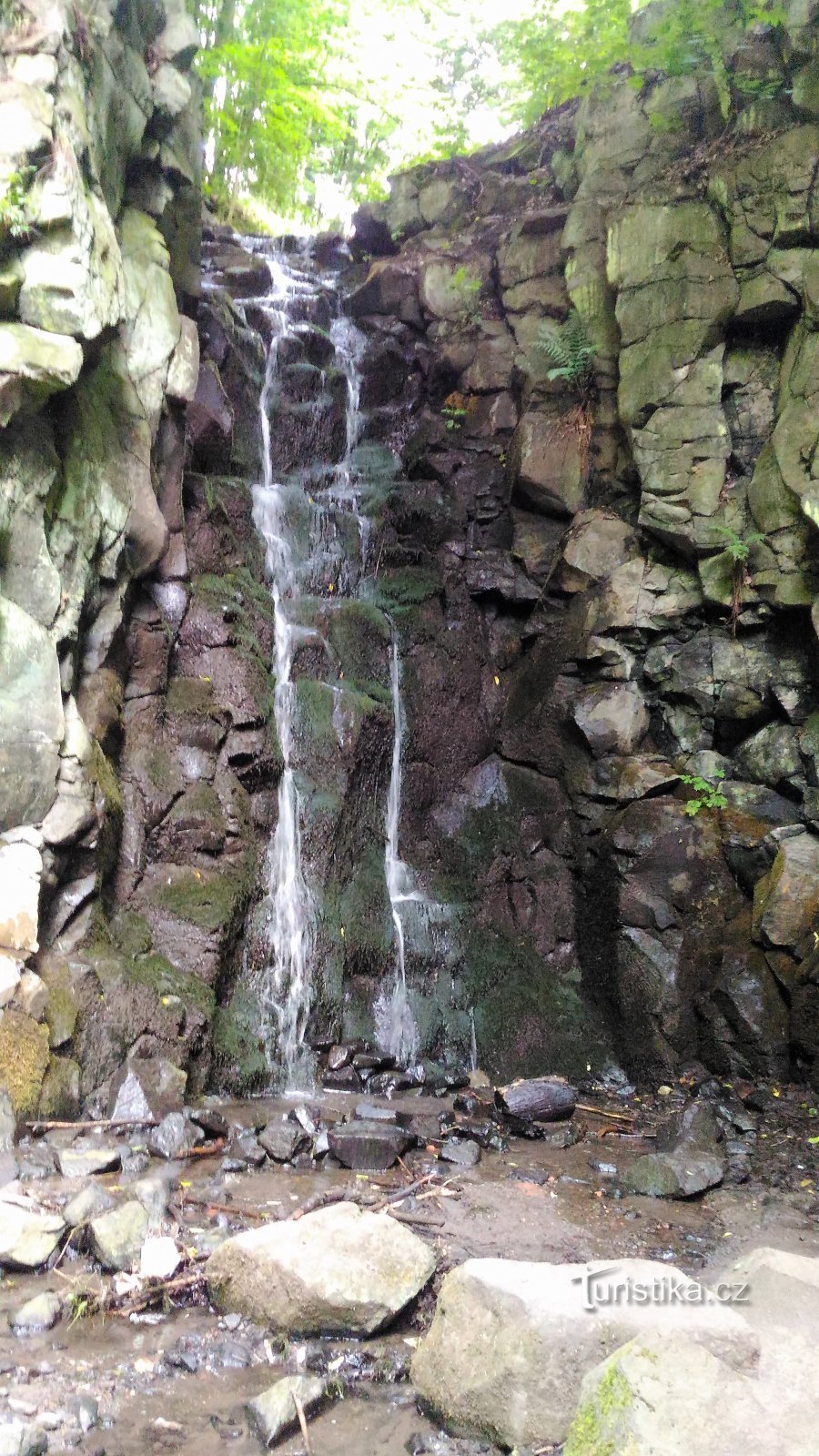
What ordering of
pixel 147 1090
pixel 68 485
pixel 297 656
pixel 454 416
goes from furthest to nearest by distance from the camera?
pixel 454 416
pixel 297 656
pixel 68 485
pixel 147 1090

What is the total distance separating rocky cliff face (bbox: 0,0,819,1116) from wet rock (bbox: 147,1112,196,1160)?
1.98ft

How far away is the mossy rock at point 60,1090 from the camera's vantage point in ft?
18.1

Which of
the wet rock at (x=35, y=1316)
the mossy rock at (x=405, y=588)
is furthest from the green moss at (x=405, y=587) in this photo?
the wet rock at (x=35, y=1316)

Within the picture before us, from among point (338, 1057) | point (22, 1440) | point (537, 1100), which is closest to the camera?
point (22, 1440)

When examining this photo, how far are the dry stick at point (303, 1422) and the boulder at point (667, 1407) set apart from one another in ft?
3.58

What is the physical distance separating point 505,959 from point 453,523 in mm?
5747

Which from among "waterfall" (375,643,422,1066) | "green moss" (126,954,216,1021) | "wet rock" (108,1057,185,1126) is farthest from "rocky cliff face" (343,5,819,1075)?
"wet rock" (108,1057,185,1126)

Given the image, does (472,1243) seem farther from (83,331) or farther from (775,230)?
(775,230)

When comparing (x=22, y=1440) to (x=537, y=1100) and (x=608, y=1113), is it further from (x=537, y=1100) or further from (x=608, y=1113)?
(x=608, y=1113)

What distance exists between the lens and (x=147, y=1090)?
6.04 meters

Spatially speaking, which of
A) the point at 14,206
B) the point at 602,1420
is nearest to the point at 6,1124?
the point at 602,1420

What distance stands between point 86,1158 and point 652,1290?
3333 mm

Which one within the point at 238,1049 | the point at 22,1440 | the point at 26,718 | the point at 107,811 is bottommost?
the point at 238,1049

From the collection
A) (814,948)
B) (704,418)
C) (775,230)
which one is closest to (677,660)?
(704,418)
